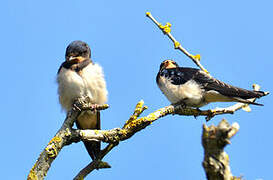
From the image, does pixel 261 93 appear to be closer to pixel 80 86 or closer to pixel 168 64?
pixel 168 64

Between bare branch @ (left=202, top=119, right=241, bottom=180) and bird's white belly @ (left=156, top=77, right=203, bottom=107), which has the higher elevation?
bird's white belly @ (left=156, top=77, right=203, bottom=107)

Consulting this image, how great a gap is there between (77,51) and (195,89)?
1.92m

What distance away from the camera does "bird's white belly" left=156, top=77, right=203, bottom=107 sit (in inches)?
254

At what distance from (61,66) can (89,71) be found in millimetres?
472

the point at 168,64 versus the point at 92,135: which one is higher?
the point at 168,64

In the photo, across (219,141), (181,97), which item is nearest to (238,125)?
(219,141)

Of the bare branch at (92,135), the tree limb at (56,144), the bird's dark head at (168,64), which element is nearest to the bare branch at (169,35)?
the bare branch at (92,135)

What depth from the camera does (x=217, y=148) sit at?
120 inches

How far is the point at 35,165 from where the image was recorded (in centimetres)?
461

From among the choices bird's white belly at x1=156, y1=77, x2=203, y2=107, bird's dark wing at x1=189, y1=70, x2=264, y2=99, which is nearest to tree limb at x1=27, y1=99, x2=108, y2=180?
bird's white belly at x1=156, y1=77, x2=203, y2=107

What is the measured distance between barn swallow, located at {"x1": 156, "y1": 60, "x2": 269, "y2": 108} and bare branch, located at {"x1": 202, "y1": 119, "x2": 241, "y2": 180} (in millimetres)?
3076

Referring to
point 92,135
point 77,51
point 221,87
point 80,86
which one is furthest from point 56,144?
point 221,87

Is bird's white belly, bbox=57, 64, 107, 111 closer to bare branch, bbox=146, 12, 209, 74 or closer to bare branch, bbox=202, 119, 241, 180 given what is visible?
bare branch, bbox=146, 12, 209, 74

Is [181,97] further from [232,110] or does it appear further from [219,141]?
[219,141]
